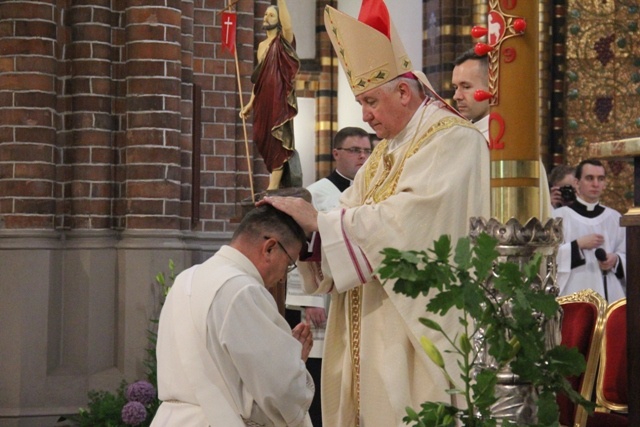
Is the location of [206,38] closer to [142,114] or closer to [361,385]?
[142,114]

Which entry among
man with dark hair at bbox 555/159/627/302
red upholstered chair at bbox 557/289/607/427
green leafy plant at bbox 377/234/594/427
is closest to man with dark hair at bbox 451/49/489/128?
red upholstered chair at bbox 557/289/607/427

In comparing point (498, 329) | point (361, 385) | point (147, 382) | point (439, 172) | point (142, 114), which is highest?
point (142, 114)

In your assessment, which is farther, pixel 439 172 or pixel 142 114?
pixel 142 114

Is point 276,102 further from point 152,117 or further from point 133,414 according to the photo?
point 133,414

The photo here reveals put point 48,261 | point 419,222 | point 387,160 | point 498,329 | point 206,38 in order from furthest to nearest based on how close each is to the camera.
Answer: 1. point 206,38
2. point 48,261
3. point 387,160
4. point 419,222
5. point 498,329

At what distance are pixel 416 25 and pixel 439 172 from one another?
9772mm

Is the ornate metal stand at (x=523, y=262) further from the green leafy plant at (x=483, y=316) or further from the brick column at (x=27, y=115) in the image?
the brick column at (x=27, y=115)

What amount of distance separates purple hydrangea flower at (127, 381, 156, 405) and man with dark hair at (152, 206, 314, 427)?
3751 mm

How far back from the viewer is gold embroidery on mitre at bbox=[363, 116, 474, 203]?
3990 mm

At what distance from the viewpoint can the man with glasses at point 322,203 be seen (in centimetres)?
680

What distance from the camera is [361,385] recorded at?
158 inches

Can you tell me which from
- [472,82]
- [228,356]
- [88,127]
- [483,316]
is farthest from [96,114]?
[483,316]

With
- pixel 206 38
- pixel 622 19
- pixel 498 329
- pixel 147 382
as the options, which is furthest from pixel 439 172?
pixel 622 19

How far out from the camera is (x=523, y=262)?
239cm
